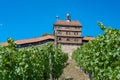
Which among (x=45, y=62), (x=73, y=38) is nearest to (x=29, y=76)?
(x=45, y=62)

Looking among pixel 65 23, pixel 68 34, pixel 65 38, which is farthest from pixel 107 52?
pixel 65 23

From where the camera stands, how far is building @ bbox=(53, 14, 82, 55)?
370ft

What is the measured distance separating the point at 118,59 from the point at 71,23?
96887mm

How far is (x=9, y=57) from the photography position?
29.5 metres

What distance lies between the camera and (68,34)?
4555 inches

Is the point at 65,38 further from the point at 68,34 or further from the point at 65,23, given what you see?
the point at 65,23

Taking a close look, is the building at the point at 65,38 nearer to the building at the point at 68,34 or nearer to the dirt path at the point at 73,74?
the building at the point at 68,34

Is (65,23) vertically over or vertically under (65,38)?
over

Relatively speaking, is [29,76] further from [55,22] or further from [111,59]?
[55,22]

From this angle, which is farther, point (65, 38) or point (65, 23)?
point (65, 23)

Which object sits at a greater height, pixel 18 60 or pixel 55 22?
pixel 55 22

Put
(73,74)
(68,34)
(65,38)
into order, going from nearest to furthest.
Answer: (73,74)
(65,38)
(68,34)

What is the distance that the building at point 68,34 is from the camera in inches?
4439

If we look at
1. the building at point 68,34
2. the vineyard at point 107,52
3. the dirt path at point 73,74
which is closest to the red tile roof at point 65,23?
the building at point 68,34
